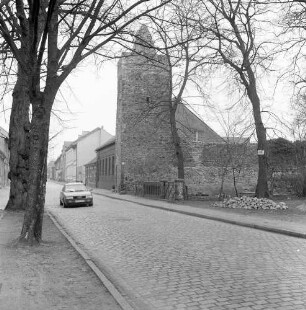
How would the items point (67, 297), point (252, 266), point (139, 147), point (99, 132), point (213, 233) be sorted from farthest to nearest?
point (99, 132)
point (139, 147)
point (213, 233)
point (252, 266)
point (67, 297)

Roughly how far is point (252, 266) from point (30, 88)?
611 centimetres

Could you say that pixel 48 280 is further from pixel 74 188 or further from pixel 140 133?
pixel 140 133

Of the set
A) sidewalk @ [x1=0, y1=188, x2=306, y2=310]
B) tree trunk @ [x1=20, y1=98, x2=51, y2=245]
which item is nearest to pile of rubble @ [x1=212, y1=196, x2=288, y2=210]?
sidewalk @ [x1=0, y1=188, x2=306, y2=310]

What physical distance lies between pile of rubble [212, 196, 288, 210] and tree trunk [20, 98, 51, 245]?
13625 millimetres

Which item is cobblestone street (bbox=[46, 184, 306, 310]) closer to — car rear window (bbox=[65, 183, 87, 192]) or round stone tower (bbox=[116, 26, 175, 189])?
car rear window (bbox=[65, 183, 87, 192])

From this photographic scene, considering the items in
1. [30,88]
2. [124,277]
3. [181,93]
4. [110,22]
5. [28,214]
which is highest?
[181,93]

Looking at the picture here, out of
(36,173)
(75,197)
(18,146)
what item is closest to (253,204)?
(75,197)

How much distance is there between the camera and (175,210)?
2180cm

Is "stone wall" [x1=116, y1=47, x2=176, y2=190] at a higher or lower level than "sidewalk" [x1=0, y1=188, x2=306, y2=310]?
higher

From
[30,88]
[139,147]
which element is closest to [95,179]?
[139,147]

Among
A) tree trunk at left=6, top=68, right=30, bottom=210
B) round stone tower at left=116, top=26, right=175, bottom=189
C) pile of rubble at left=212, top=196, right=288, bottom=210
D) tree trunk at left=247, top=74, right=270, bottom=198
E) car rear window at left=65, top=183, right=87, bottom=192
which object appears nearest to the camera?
tree trunk at left=6, top=68, right=30, bottom=210

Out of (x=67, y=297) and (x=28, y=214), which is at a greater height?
(x=28, y=214)

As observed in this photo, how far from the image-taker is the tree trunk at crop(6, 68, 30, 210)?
747 inches

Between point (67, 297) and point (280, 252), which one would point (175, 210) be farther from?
point (67, 297)
